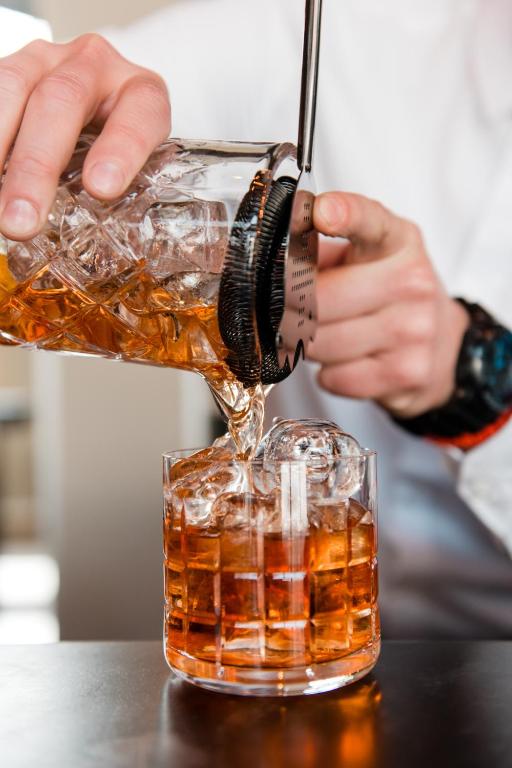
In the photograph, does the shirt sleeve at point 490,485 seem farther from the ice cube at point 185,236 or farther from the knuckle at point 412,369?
the ice cube at point 185,236

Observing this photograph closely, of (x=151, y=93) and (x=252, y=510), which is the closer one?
(x=252, y=510)

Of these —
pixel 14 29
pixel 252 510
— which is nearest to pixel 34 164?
pixel 252 510

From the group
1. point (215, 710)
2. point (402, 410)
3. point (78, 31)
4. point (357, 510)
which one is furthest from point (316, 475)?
point (78, 31)

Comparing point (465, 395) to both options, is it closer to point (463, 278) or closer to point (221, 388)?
point (463, 278)

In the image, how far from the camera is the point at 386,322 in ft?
3.28

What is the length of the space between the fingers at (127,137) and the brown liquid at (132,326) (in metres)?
0.06

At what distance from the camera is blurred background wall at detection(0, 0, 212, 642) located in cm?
305

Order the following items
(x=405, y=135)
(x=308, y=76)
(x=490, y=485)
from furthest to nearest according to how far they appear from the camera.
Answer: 1. (x=405, y=135)
2. (x=490, y=485)
3. (x=308, y=76)

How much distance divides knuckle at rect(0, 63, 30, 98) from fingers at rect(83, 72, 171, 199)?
7 centimetres

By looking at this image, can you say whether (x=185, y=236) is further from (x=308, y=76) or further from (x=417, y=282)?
(x=417, y=282)

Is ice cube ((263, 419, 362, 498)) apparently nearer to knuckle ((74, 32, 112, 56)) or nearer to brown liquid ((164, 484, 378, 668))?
brown liquid ((164, 484, 378, 668))

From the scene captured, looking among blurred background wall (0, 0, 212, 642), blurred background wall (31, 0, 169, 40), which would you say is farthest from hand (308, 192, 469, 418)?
blurred background wall (31, 0, 169, 40)

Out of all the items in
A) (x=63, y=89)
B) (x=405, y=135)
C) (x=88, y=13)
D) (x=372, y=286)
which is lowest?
(x=372, y=286)

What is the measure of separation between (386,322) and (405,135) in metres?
0.43
